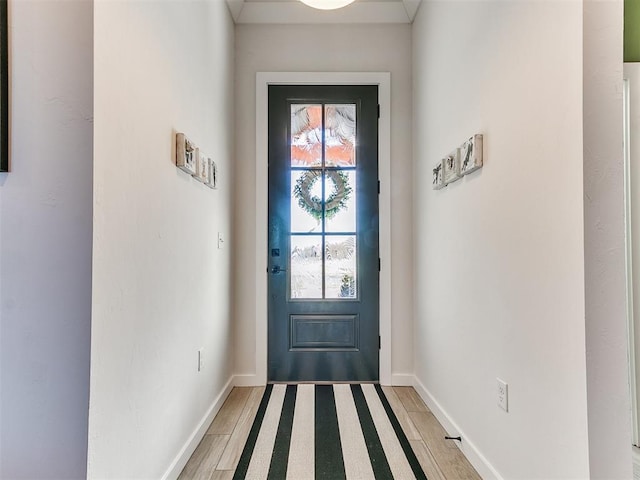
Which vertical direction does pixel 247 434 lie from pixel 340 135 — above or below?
below

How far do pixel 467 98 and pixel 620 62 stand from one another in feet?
2.57

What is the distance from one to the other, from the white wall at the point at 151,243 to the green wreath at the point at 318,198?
70cm

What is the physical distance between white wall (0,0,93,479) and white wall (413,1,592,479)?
1.32 meters

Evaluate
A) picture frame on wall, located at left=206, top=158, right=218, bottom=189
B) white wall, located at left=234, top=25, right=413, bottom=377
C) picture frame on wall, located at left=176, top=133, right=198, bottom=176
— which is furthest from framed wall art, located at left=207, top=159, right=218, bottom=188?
white wall, located at left=234, top=25, right=413, bottom=377

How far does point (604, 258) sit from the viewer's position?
0.94 meters

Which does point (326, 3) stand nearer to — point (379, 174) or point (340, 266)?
point (379, 174)

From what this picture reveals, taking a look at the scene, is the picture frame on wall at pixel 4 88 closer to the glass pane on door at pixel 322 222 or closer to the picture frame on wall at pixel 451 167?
the picture frame on wall at pixel 451 167

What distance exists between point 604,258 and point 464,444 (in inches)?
45.9

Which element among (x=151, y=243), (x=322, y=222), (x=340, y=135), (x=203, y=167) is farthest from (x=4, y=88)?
(x=340, y=135)

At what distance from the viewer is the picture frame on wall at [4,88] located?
33.2 inches

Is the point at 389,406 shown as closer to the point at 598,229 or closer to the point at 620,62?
the point at 598,229

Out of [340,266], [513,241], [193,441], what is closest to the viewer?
[513,241]

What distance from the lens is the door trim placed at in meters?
2.58

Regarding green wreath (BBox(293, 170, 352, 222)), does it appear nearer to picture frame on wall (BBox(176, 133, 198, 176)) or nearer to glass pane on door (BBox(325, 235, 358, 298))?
glass pane on door (BBox(325, 235, 358, 298))
